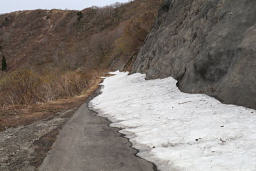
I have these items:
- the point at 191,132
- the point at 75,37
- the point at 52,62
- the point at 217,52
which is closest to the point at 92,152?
the point at 191,132

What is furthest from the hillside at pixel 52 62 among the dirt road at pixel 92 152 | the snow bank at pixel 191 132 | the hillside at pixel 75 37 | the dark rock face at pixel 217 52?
the dark rock face at pixel 217 52

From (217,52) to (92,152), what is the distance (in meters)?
6.33

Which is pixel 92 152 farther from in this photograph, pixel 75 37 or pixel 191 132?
pixel 75 37

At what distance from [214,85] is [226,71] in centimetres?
64

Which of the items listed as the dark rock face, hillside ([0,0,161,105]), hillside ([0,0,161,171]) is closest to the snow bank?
the dark rock face

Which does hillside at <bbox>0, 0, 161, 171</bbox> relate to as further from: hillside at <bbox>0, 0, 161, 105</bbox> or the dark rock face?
the dark rock face

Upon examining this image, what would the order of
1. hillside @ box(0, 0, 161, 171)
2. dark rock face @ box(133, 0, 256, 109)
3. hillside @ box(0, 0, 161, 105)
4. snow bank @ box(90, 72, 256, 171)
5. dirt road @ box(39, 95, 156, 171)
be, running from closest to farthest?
1. snow bank @ box(90, 72, 256, 171)
2. dirt road @ box(39, 95, 156, 171)
3. hillside @ box(0, 0, 161, 171)
4. dark rock face @ box(133, 0, 256, 109)
5. hillside @ box(0, 0, 161, 105)

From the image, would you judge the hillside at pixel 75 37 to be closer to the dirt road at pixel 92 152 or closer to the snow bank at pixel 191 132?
the snow bank at pixel 191 132

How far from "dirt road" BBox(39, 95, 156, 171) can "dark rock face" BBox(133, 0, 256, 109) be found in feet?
12.4

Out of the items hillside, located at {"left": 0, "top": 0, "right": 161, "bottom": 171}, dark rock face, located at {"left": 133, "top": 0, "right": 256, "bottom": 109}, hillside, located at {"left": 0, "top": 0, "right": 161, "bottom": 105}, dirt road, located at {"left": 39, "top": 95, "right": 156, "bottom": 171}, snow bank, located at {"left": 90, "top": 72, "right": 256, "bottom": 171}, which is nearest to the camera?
snow bank, located at {"left": 90, "top": 72, "right": 256, "bottom": 171}

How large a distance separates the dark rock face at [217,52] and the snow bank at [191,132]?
24.3 inches

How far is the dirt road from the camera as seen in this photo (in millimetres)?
4246

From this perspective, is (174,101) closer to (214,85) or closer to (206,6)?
(214,85)

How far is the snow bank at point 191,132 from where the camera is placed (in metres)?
3.98
